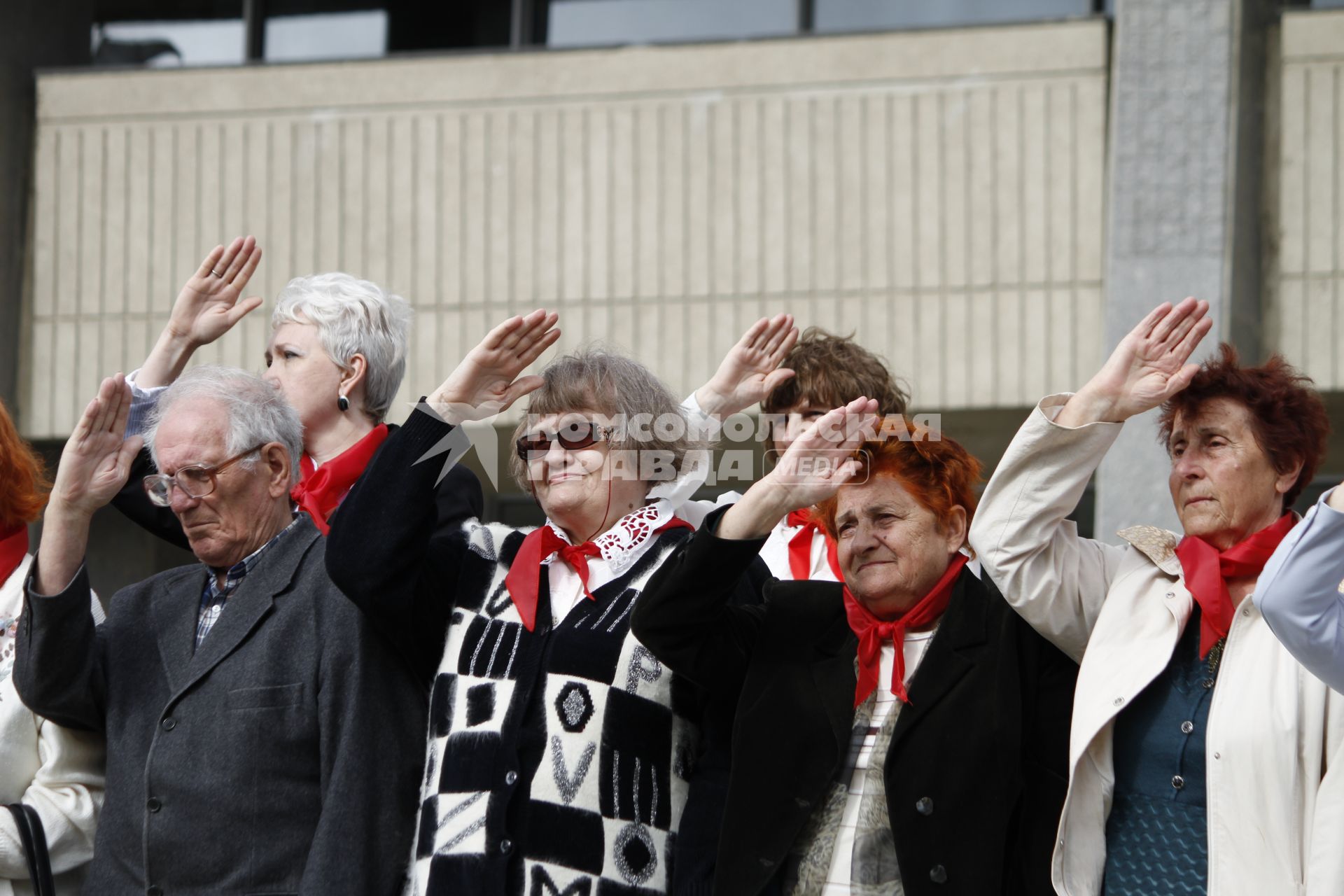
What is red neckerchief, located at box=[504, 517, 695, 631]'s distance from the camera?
316 cm

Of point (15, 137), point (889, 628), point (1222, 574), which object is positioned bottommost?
point (889, 628)

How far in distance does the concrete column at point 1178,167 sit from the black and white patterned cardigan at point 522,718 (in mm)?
4454

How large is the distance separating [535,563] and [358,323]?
1.09m

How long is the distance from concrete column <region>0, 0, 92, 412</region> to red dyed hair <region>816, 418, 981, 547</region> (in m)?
6.29

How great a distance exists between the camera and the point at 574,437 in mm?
3236

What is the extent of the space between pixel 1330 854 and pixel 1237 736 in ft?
0.75

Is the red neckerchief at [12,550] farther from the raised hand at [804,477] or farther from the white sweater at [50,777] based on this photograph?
the raised hand at [804,477]

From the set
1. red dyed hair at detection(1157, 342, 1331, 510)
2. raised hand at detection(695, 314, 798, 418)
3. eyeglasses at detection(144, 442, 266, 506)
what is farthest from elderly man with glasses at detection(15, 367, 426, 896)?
red dyed hair at detection(1157, 342, 1331, 510)

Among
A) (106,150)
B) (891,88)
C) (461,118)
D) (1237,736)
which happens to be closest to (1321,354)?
(891,88)

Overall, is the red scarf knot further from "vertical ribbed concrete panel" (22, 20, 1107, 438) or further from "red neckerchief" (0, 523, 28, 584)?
"vertical ribbed concrete panel" (22, 20, 1107, 438)

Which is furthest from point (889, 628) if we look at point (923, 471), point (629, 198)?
point (629, 198)

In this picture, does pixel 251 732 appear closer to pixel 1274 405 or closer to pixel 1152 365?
pixel 1152 365

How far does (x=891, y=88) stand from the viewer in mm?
7727

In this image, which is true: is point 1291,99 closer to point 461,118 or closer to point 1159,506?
point 1159,506
